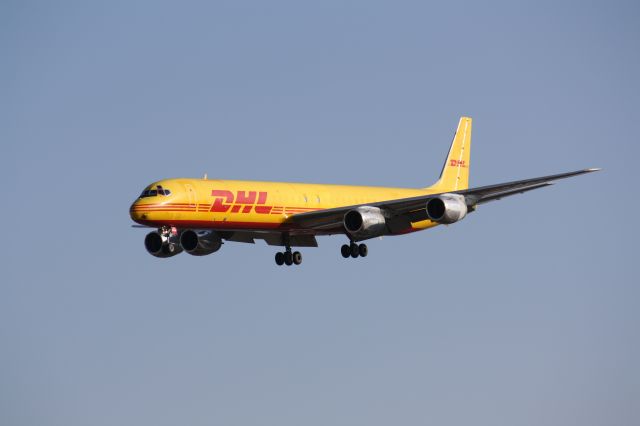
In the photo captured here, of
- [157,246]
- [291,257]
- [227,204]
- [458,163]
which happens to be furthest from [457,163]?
[157,246]

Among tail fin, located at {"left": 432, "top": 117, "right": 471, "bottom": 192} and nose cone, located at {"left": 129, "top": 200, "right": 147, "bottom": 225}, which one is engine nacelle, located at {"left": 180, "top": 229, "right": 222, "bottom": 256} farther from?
tail fin, located at {"left": 432, "top": 117, "right": 471, "bottom": 192}

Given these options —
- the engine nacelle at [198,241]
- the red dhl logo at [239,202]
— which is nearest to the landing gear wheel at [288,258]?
the engine nacelle at [198,241]

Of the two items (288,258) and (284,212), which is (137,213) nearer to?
(284,212)

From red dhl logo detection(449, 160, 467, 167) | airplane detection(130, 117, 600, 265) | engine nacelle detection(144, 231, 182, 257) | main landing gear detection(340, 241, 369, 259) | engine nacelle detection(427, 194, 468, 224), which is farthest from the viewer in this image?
red dhl logo detection(449, 160, 467, 167)

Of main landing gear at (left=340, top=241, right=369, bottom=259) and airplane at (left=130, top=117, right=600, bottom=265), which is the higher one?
airplane at (left=130, top=117, right=600, bottom=265)

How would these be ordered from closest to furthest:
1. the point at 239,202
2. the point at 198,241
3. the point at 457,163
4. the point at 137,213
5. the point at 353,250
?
the point at 137,213 → the point at 239,202 → the point at 198,241 → the point at 353,250 → the point at 457,163

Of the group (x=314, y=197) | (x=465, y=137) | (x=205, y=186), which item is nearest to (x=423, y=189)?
(x=465, y=137)

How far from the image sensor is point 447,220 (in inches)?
2985

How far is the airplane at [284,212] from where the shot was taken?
71.4 metres

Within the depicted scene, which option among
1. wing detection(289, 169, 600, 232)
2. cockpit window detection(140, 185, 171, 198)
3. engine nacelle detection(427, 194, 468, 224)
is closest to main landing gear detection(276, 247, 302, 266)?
wing detection(289, 169, 600, 232)

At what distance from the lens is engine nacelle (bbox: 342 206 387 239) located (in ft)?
250

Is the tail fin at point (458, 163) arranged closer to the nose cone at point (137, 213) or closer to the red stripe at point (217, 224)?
the red stripe at point (217, 224)

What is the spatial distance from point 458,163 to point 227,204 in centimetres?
2680

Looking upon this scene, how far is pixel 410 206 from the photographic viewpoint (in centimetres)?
7738
